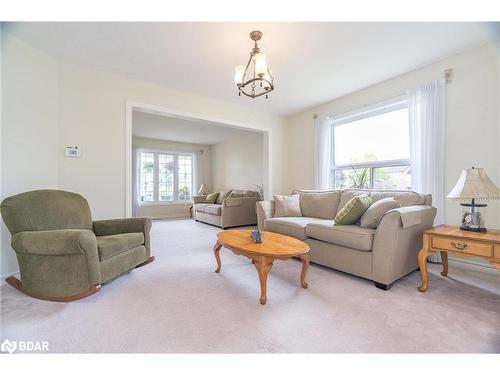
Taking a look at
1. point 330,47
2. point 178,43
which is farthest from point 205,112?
point 330,47

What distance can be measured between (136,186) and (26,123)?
4.11m

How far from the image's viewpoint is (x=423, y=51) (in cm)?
241

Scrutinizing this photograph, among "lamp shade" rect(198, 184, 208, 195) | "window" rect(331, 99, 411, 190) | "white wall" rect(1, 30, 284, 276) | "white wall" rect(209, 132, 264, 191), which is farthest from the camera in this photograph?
"lamp shade" rect(198, 184, 208, 195)

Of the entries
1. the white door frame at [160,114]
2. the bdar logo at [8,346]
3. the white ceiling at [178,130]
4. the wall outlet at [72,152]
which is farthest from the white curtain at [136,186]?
the bdar logo at [8,346]

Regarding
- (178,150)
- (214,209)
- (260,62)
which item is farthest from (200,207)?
(260,62)

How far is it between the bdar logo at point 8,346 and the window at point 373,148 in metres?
3.92

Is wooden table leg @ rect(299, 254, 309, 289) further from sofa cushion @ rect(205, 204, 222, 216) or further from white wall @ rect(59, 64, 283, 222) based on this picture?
sofa cushion @ rect(205, 204, 222, 216)

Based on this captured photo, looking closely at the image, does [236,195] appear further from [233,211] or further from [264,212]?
[264,212]

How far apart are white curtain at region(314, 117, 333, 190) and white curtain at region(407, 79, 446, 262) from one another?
1258 mm

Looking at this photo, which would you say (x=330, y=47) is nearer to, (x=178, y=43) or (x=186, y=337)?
(x=178, y=43)

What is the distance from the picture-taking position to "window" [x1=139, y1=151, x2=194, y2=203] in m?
6.60

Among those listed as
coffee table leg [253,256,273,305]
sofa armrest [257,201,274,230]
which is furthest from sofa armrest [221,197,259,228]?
coffee table leg [253,256,273,305]

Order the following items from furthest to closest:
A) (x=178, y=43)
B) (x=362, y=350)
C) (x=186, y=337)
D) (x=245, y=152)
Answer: (x=245, y=152) → (x=178, y=43) → (x=186, y=337) → (x=362, y=350)
